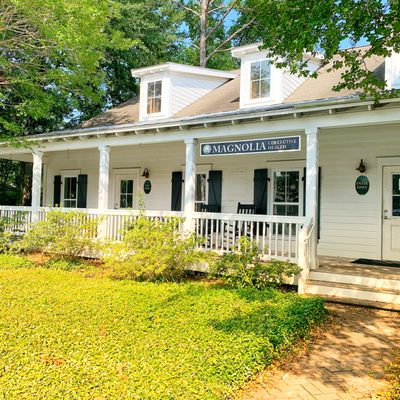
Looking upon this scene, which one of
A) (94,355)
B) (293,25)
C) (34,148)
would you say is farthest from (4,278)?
(293,25)

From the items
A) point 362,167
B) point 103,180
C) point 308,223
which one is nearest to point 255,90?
point 362,167

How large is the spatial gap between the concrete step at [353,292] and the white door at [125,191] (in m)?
7.54

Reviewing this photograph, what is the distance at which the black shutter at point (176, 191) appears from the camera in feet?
38.6

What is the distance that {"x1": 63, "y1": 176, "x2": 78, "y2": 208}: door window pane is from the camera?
1441 centimetres

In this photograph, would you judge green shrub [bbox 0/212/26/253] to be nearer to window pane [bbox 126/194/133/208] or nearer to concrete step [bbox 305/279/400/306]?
window pane [bbox 126/194/133/208]

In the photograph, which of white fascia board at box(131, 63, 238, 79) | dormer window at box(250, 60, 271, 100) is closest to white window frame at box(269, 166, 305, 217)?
dormer window at box(250, 60, 271, 100)

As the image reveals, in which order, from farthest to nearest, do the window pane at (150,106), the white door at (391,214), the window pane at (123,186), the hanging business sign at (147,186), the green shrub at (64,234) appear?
the window pane at (123,186), the hanging business sign at (147,186), the window pane at (150,106), the green shrub at (64,234), the white door at (391,214)

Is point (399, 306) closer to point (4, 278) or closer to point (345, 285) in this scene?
point (345, 285)

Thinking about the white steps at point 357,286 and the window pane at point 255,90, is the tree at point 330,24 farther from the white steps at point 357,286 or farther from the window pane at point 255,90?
the window pane at point 255,90

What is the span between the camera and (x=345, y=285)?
6.71 metres

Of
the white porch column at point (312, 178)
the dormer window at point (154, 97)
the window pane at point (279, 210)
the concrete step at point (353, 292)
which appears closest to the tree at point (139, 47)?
the dormer window at point (154, 97)

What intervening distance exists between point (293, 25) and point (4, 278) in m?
6.74

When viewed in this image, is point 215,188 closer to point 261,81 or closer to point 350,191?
point 261,81

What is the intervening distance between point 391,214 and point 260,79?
4541 millimetres
